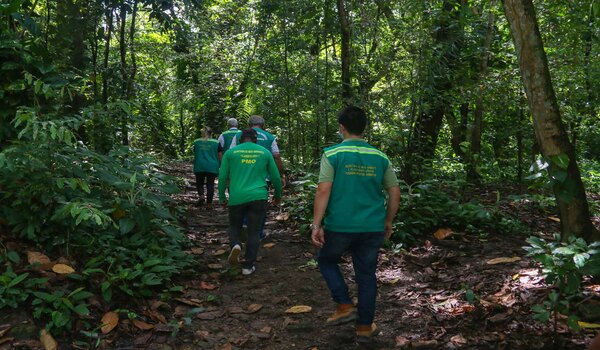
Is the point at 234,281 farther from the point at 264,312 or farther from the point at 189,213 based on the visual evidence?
the point at 189,213

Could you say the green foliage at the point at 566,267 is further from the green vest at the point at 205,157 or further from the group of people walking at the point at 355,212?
the green vest at the point at 205,157

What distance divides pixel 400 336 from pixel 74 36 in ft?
26.9

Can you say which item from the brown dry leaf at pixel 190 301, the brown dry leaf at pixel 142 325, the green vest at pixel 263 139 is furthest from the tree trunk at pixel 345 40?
the brown dry leaf at pixel 142 325

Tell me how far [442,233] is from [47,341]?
204 inches

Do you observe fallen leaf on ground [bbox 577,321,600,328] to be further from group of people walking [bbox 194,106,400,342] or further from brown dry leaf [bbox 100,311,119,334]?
brown dry leaf [bbox 100,311,119,334]

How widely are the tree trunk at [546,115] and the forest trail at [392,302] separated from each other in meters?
0.75

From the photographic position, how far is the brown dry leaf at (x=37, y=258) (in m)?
4.94

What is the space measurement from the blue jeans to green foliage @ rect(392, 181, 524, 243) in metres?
2.92

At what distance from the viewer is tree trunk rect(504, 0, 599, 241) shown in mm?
4582

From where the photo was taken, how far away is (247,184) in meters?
6.11

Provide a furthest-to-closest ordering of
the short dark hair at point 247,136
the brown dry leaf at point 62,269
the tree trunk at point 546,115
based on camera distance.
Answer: the short dark hair at point 247,136, the brown dry leaf at point 62,269, the tree trunk at point 546,115

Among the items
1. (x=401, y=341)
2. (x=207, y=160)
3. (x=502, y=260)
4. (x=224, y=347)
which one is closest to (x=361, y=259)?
(x=401, y=341)

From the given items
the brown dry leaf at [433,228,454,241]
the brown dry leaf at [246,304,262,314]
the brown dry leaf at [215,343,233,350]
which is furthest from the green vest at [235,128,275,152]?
the brown dry leaf at [215,343,233,350]

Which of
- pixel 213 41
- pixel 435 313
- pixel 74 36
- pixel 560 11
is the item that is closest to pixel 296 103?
pixel 213 41
